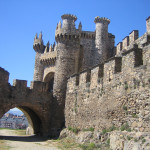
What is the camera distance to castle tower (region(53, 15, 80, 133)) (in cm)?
1814

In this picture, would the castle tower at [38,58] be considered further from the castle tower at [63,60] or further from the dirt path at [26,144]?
the dirt path at [26,144]

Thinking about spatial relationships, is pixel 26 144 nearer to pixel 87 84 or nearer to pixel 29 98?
pixel 29 98

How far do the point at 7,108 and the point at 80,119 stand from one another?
20.1ft

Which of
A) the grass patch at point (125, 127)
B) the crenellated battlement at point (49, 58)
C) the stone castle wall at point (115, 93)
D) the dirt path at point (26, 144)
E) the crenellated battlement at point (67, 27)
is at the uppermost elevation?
the crenellated battlement at point (67, 27)

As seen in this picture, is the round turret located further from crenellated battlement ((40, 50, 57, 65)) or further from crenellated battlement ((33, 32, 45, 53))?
crenellated battlement ((33, 32, 45, 53))

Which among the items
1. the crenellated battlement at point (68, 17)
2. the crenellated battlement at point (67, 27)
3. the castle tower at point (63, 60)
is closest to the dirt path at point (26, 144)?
the castle tower at point (63, 60)

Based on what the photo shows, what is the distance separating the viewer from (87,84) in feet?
46.5

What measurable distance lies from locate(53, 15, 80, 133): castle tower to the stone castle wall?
82.6 inches

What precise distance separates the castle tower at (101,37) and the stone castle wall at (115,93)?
340 inches

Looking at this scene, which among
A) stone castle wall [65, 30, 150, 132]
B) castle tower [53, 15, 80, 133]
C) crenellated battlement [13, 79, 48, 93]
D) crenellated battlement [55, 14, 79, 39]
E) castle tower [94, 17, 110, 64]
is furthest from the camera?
castle tower [94, 17, 110, 64]

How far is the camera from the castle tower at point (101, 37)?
24156 mm

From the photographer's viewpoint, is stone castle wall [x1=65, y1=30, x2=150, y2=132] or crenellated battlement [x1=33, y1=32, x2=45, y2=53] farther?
crenellated battlement [x1=33, y1=32, x2=45, y2=53]

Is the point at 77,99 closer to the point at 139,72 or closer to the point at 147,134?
the point at 139,72

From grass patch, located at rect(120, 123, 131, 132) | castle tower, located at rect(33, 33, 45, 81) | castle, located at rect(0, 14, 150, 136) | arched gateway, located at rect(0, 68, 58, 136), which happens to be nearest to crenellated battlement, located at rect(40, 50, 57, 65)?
castle, located at rect(0, 14, 150, 136)
